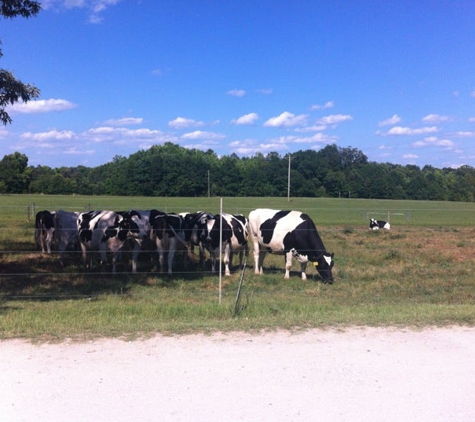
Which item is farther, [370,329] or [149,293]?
[149,293]

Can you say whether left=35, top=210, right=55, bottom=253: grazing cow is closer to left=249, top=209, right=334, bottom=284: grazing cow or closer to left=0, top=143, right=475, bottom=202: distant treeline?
left=249, top=209, right=334, bottom=284: grazing cow

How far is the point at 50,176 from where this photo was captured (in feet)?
338

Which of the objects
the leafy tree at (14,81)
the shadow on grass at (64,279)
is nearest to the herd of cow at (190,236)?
the shadow on grass at (64,279)

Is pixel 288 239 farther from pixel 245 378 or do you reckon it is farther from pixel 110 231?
pixel 245 378

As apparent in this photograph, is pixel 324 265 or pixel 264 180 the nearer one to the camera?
pixel 324 265

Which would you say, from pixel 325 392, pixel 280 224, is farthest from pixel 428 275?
pixel 325 392

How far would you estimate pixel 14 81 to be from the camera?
1202cm

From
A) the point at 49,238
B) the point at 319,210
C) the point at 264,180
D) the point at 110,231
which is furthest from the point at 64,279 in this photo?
the point at 264,180

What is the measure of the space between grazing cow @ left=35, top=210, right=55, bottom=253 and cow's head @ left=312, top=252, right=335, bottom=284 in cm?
939

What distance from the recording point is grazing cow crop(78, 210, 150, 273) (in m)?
14.5

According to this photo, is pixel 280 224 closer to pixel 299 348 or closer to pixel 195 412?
pixel 299 348

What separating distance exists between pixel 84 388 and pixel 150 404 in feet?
2.32

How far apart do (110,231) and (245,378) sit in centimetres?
1103

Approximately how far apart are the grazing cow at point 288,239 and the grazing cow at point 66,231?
6239mm
